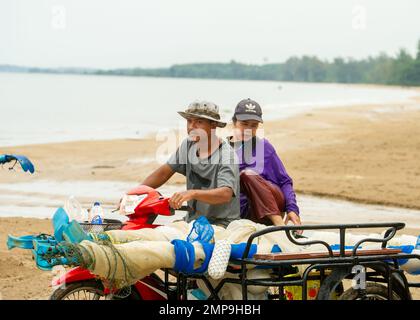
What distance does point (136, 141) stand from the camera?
946 inches

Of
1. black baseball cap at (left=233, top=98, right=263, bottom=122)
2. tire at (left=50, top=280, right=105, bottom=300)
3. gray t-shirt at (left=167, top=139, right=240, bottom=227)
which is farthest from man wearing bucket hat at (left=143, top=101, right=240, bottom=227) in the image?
tire at (left=50, top=280, right=105, bottom=300)

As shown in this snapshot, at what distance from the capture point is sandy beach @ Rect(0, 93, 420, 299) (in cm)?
855

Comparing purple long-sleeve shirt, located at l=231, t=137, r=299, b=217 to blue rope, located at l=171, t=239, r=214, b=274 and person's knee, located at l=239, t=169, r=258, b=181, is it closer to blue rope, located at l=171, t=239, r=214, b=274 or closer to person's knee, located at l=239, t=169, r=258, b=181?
person's knee, located at l=239, t=169, r=258, b=181

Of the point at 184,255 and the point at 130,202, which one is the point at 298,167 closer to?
the point at 130,202

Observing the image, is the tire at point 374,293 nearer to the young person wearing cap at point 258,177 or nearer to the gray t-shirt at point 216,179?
the young person wearing cap at point 258,177

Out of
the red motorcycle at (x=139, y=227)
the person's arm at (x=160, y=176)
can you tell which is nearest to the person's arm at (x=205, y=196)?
the red motorcycle at (x=139, y=227)

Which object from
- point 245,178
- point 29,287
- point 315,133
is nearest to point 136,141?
point 315,133

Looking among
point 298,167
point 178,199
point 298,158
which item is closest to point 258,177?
point 178,199

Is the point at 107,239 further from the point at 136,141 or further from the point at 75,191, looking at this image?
Answer: the point at 136,141

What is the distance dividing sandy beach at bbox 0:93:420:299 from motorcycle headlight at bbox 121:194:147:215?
6.47 ft

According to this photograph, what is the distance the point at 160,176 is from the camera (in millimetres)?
6152

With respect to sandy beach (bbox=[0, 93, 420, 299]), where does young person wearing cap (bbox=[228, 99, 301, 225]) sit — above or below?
above

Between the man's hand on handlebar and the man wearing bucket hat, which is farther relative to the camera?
the man wearing bucket hat

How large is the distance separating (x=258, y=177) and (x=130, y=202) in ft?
3.21
